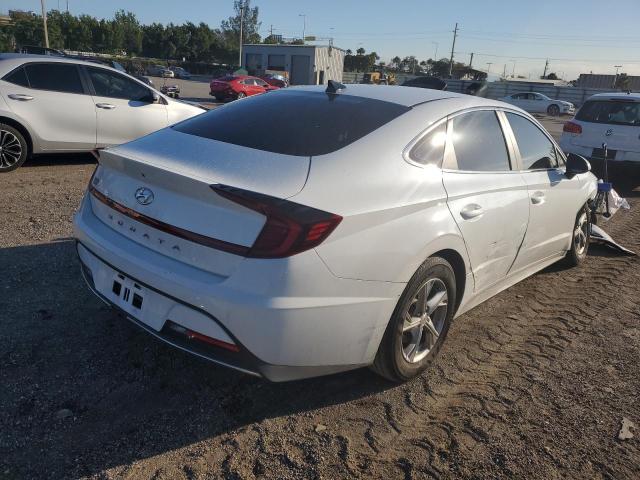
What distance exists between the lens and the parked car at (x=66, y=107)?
707 centimetres

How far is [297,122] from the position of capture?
10.2ft

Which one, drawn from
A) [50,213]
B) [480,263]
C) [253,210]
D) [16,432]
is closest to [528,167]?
[480,263]

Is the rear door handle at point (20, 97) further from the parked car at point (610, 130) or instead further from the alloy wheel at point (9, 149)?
the parked car at point (610, 130)

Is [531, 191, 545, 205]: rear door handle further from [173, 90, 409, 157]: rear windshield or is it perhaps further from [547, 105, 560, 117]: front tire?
[547, 105, 560, 117]: front tire

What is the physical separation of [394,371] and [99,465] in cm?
148

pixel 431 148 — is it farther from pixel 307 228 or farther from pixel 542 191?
pixel 542 191

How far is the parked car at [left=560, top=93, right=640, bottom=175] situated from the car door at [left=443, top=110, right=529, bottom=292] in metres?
6.45

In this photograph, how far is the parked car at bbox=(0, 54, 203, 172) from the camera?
7074mm

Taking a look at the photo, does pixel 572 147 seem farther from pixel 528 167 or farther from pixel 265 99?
pixel 265 99

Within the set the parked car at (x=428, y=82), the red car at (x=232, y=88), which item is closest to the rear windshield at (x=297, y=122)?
the parked car at (x=428, y=82)

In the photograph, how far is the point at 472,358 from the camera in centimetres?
345

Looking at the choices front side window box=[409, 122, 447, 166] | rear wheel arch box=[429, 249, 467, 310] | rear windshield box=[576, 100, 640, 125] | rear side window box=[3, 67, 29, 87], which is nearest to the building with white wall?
rear windshield box=[576, 100, 640, 125]

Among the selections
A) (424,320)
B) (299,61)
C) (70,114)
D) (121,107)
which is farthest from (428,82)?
(299,61)

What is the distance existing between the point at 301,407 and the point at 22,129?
6286 millimetres
